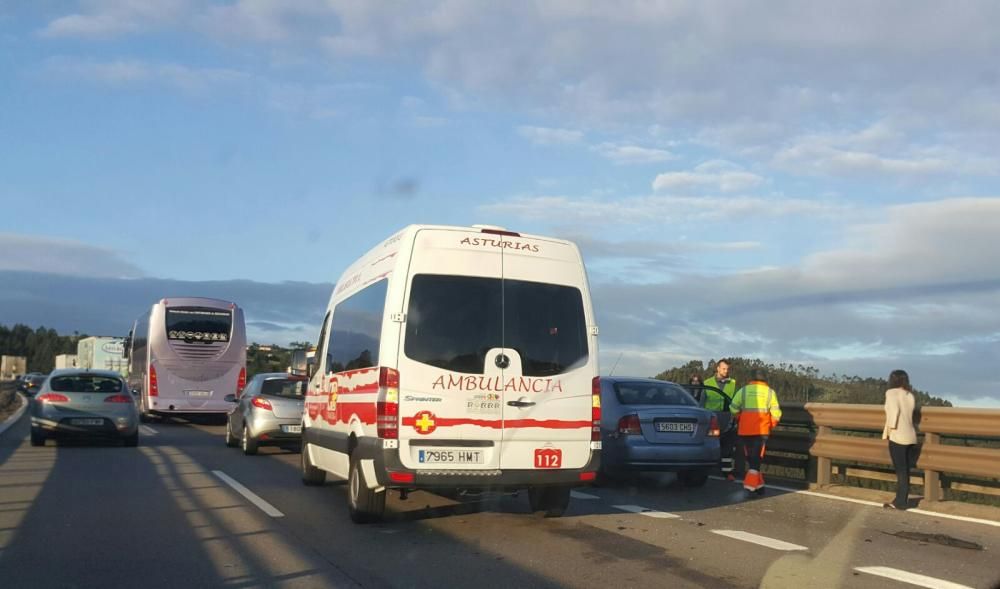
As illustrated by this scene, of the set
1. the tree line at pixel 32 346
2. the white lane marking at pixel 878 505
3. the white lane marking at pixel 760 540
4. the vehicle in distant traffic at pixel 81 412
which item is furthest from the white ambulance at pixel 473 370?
the tree line at pixel 32 346

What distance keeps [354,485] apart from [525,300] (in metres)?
2.48

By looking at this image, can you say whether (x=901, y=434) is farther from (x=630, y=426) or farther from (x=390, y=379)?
(x=390, y=379)

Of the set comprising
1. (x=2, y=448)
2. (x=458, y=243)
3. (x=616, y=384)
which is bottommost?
(x=2, y=448)

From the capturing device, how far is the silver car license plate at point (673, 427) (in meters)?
13.1

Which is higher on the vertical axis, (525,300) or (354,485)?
(525,300)

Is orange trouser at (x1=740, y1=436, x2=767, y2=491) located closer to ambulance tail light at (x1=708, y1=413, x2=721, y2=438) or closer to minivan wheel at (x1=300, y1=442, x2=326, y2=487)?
ambulance tail light at (x1=708, y1=413, x2=721, y2=438)

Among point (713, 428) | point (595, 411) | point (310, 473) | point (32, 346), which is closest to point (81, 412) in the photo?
point (310, 473)

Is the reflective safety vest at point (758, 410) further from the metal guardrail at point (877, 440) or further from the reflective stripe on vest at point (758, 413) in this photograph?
the metal guardrail at point (877, 440)

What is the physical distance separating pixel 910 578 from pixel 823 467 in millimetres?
6730

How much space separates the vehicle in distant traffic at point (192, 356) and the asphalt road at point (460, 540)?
51.2ft

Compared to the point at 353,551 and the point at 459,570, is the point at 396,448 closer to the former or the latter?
the point at 353,551

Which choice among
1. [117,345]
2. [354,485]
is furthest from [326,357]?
[117,345]

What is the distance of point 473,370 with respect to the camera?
9367 mm

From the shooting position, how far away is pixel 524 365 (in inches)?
377
